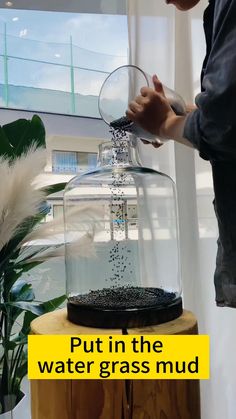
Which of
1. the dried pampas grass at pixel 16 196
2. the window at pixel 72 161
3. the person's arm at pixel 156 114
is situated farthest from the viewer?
the window at pixel 72 161

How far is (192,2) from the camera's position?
67cm

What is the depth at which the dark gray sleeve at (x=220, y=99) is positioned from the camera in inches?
18.8

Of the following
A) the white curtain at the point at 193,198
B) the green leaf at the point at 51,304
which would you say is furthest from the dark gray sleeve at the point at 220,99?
the green leaf at the point at 51,304

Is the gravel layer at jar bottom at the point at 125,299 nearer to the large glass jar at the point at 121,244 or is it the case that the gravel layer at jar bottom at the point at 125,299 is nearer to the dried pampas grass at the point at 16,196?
the large glass jar at the point at 121,244

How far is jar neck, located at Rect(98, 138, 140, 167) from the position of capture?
0.86 metres

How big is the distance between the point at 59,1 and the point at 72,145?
1.75 ft

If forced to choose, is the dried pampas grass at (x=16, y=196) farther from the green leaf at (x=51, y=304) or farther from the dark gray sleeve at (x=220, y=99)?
the dark gray sleeve at (x=220, y=99)

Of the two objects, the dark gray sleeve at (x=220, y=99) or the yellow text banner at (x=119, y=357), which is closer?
the dark gray sleeve at (x=220, y=99)

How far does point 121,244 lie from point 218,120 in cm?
64

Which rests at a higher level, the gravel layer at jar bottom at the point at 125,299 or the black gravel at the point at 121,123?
the black gravel at the point at 121,123

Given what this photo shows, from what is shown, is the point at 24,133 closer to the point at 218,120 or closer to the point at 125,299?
the point at 125,299

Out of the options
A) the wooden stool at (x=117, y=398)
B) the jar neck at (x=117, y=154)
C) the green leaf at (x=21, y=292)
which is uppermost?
the jar neck at (x=117, y=154)

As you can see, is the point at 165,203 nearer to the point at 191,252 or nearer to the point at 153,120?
the point at 191,252

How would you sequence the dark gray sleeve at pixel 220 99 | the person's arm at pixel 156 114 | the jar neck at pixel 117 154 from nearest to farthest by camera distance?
the dark gray sleeve at pixel 220 99 < the person's arm at pixel 156 114 < the jar neck at pixel 117 154
